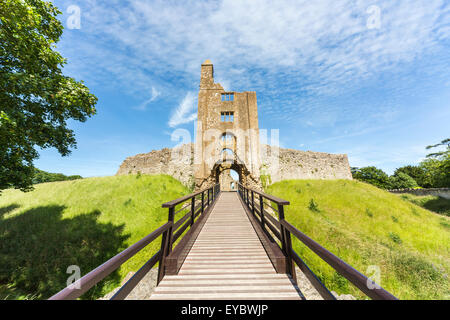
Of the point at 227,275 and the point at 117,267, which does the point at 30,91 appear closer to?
the point at 117,267

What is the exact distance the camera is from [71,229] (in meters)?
8.46

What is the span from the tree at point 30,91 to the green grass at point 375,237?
10.9 metres

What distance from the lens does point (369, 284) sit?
135 cm

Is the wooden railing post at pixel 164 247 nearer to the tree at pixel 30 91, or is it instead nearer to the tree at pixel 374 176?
the tree at pixel 30 91

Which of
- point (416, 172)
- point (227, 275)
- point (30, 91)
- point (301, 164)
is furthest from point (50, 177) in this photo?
point (416, 172)

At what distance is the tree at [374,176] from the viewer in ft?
124

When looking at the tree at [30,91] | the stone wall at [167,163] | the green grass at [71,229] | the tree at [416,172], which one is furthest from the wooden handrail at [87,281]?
the tree at [416,172]

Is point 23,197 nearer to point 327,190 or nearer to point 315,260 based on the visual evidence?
point 315,260

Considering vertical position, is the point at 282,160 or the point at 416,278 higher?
the point at 282,160

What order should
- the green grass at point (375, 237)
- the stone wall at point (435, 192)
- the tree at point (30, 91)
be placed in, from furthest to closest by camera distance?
1. the stone wall at point (435, 192)
2. the green grass at point (375, 237)
3. the tree at point (30, 91)

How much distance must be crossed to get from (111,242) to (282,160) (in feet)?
63.6

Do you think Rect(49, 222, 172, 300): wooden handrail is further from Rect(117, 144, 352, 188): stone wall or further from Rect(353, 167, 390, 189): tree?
Rect(353, 167, 390, 189): tree
